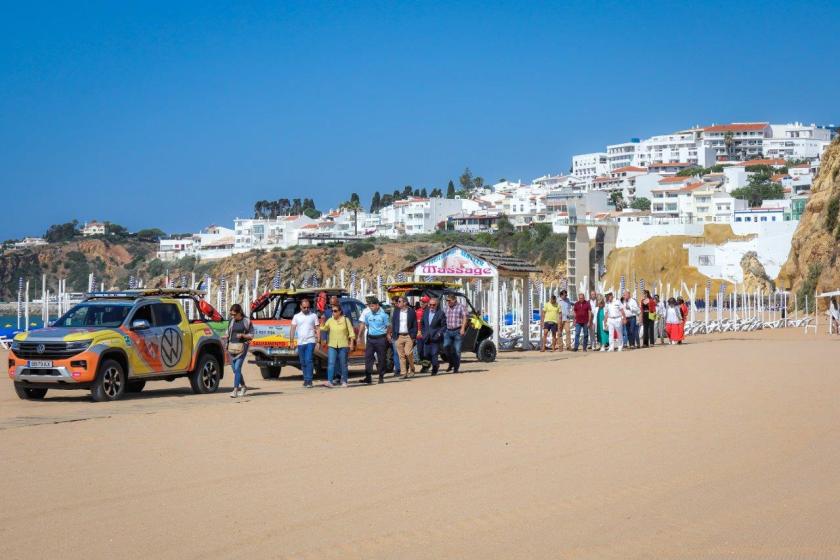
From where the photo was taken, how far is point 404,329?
23.5m

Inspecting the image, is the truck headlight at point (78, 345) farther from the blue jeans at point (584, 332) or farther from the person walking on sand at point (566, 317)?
the person walking on sand at point (566, 317)

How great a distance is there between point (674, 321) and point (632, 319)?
3.02 m

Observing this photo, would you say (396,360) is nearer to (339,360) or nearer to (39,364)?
(339,360)

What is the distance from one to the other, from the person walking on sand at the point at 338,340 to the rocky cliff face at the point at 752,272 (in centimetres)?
9140

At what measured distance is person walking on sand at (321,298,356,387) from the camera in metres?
20.5

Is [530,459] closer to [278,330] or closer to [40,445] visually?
[40,445]

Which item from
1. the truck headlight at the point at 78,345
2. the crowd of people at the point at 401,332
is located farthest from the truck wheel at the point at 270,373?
the truck headlight at the point at 78,345

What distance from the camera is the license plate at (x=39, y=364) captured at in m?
17.1

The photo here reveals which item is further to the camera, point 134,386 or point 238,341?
point 134,386

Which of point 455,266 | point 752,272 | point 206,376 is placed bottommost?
point 206,376

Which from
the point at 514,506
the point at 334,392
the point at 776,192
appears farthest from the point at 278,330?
the point at 776,192

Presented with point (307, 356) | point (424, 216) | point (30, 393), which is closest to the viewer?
point (30, 393)

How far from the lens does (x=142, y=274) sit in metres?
193

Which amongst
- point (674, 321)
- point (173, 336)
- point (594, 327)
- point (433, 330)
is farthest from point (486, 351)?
point (173, 336)
